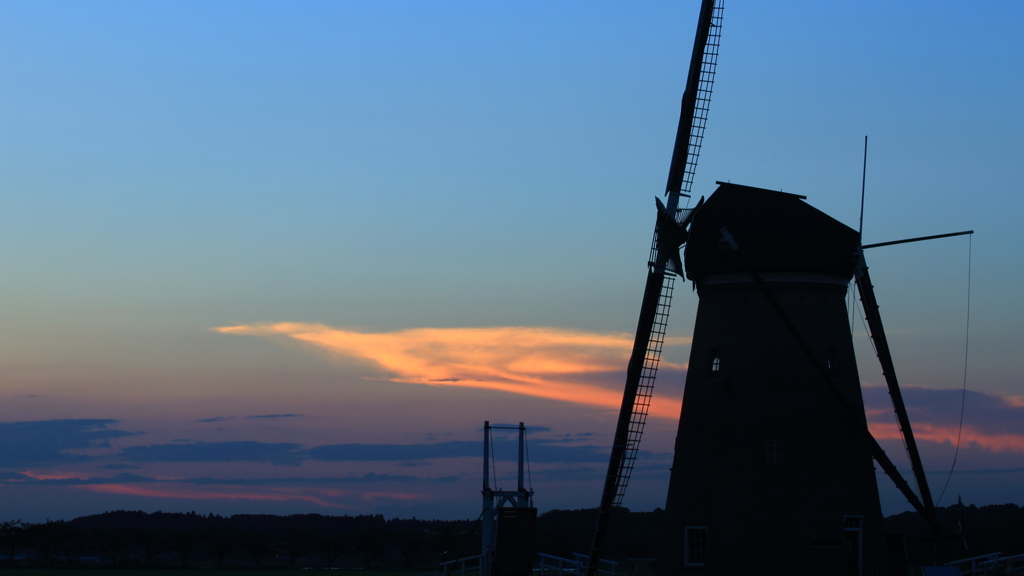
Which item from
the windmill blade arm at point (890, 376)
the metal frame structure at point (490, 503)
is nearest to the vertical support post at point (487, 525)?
the metal frame structure at point (490, 503)

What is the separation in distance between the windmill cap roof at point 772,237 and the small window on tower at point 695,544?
8.08 meters

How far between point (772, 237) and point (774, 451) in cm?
656

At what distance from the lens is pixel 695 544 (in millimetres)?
33875

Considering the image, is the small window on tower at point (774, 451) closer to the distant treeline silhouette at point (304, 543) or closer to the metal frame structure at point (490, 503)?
the metal frame structure at point (490, 503)

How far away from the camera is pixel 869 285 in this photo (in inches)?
1363

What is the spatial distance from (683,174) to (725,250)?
434 cm

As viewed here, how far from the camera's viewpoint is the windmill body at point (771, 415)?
32.8 meters

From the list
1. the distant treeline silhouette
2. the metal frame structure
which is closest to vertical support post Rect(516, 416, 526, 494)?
the metal frame structure

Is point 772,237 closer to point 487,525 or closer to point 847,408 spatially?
point 847,408

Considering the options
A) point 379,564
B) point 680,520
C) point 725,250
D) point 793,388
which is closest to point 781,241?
point 725,250

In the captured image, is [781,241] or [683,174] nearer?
[781,241]

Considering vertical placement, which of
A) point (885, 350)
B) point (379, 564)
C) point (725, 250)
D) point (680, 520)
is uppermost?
point (725, 250)

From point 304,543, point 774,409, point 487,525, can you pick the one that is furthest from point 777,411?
point 304,543

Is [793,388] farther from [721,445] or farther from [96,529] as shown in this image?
[96,529]
